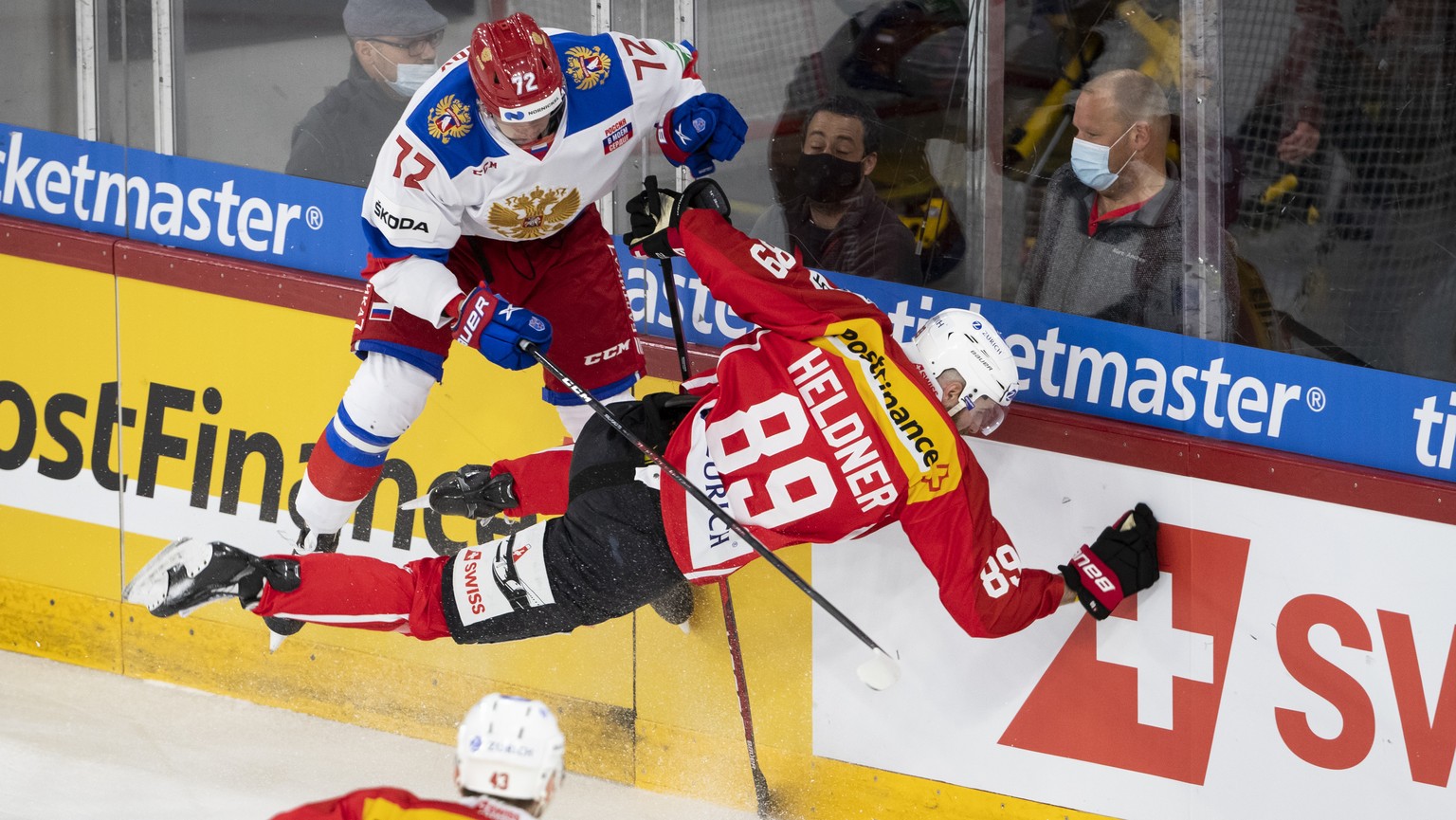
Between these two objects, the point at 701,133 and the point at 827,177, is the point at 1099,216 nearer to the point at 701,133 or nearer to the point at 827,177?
the point at 827,177

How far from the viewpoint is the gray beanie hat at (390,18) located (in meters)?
4.11

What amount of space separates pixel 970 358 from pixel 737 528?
606 mm

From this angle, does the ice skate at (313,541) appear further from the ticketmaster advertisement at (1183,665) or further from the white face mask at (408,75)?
the ticketmaster advertisement at (1183,665)

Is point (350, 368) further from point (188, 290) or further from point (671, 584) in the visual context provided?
point (671, 584)

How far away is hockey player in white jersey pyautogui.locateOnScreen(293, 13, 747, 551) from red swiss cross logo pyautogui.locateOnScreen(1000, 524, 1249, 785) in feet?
4.18

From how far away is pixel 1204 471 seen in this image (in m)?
3.44

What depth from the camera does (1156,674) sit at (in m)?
3.56

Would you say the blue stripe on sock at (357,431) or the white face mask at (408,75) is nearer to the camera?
the blue stripe on sock at (357,431)

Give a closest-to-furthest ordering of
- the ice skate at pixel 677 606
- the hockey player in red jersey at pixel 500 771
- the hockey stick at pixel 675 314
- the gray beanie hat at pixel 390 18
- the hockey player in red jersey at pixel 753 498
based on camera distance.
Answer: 1. the hockey player in red jersey at pixel 500 771
2. the hockey player in red jersey at pixel 753 498
3. the hockey stick at pixel 675 314
4. the ice skate at pixel 677 606
5. the gray beanie hat at pixel 390 18

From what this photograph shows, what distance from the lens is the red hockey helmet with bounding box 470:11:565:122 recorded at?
129 inches

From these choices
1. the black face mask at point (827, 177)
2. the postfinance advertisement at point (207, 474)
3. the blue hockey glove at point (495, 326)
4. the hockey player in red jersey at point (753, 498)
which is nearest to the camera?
the hockey player in red jersey at point (753, 498)

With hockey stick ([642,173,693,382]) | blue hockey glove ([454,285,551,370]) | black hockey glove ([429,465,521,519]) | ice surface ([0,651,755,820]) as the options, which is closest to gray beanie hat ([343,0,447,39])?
hockey stick ([642,173,693,382])

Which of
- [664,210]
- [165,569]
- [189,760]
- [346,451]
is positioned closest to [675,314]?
[664,210]

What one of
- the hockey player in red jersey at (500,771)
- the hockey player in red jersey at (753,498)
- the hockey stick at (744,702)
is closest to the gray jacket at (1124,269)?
the hockey player in red jersey at (753,498)
